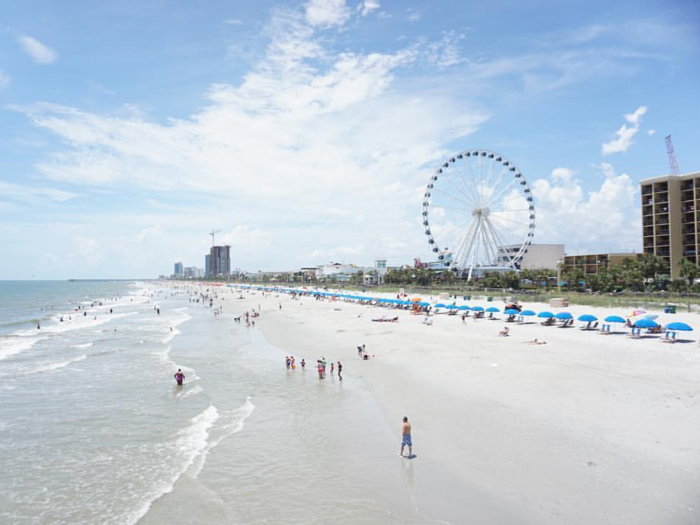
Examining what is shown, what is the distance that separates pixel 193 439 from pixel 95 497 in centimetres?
312

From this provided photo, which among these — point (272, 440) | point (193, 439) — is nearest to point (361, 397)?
point (272, 440)

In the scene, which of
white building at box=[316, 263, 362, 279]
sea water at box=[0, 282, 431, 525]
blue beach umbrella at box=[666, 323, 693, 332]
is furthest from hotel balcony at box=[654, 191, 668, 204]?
white building at box=[316, 263, 362, 279]

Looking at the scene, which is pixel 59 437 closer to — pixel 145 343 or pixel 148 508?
pixel 148 508

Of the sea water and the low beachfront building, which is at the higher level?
the low beachfront building

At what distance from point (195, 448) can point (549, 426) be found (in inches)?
358

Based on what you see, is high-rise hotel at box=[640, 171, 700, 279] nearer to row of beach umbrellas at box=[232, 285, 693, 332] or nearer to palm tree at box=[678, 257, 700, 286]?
palm tree at box=[678, 257, 700, 286]

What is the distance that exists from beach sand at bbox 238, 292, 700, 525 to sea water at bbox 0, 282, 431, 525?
1153mm

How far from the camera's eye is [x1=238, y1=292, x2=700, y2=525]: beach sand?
26.3 feet

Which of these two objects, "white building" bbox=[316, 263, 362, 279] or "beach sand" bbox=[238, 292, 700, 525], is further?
"white building" bbox=[316, 263, 362, 279]

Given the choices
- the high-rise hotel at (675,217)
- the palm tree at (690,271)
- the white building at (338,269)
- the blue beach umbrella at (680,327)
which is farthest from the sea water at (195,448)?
the white building at (338,269)

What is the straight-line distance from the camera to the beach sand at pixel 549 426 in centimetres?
802

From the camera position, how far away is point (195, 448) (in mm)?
11719

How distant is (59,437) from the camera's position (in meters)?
12.9

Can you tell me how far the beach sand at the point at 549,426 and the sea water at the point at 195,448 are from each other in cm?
115
